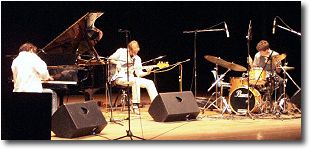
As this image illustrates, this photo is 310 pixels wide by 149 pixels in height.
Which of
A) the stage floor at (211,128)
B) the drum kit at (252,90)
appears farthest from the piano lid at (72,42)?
the drum kit at (252,90)

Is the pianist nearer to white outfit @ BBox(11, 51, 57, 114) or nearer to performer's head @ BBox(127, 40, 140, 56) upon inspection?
white outfit @ BBox(11, 51, 57, 114)

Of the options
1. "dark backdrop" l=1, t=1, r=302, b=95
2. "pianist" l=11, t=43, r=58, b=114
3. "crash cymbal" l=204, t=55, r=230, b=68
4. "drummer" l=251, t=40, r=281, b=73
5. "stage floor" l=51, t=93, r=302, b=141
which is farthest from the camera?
"dark backdrop" l=1, t=1, r=302, b=95

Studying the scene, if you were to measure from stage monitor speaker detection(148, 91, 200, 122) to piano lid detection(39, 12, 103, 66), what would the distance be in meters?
1.22

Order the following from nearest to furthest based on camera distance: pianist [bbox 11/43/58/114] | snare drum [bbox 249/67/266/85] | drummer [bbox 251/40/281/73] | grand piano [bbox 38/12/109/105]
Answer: pianist [bbox 11/43/58/114]
grand piano [bbox 38/12/109/105]
snare drum [bbox 249/67/266/85]
drummer [bbox 251/40/281/73]

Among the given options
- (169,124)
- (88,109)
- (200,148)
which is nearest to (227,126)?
(169,124)

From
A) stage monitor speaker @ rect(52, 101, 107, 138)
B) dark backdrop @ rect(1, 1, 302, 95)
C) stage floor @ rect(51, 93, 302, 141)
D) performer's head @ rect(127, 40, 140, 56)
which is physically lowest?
stage floor @ rect(51, 93, 302, 141)

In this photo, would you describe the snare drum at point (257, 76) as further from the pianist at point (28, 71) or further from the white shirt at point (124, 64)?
the pianist at point (28, 71)

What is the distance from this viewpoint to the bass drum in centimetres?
745

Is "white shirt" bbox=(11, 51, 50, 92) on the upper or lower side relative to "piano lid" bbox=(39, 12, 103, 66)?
lower

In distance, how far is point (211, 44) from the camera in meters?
10.9

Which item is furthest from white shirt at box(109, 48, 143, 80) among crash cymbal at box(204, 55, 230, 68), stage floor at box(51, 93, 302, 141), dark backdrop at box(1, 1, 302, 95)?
dark backdrop at box(1, 1, 302, 95)

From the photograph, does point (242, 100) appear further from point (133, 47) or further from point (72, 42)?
point (72, 42)

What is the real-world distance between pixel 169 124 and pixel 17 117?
249cm

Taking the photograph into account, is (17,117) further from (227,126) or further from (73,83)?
(227,126)
